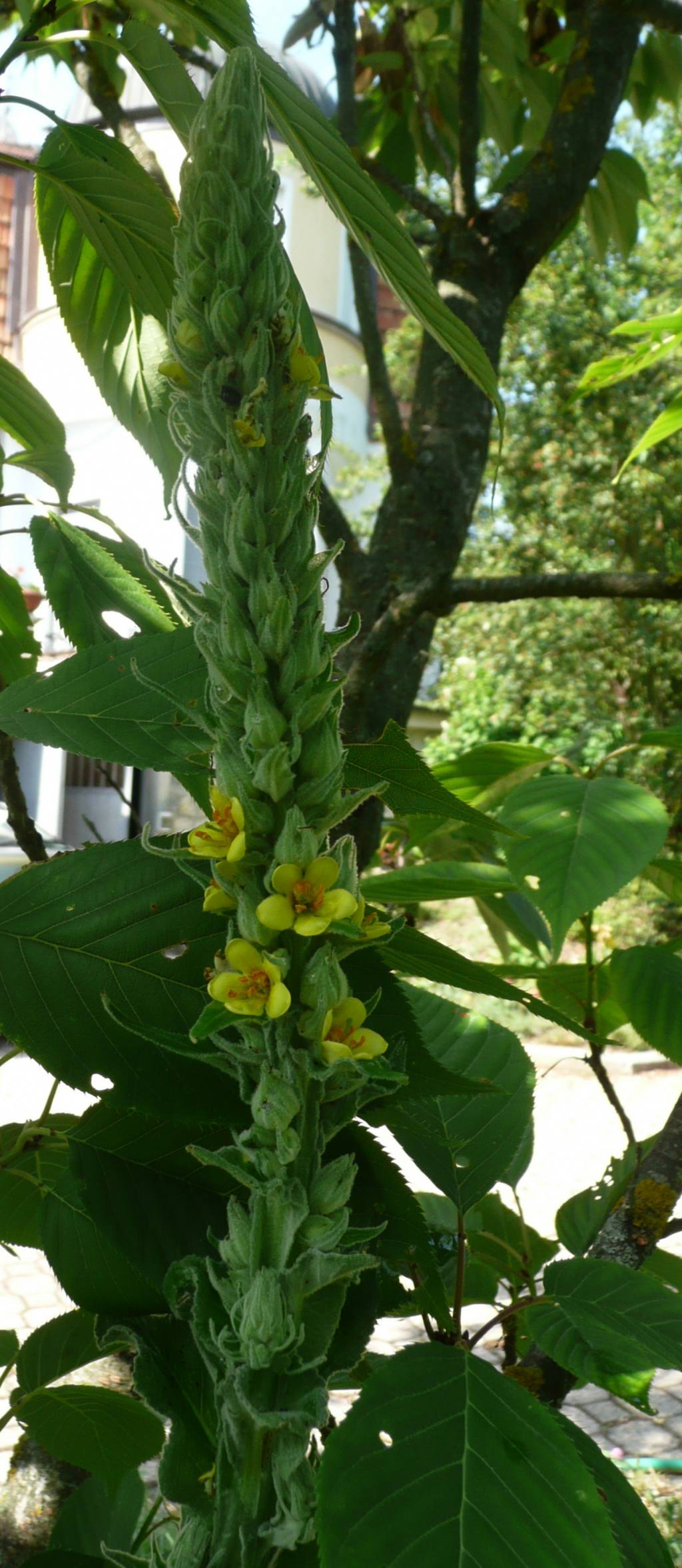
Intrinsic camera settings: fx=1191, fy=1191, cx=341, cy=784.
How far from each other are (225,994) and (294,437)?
0.65 ft

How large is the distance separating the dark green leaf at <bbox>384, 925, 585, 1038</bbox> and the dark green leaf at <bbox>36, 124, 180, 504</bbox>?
0.36m

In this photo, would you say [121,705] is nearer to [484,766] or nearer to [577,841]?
[577,841]

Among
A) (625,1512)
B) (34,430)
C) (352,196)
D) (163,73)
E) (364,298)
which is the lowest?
(625,1512)

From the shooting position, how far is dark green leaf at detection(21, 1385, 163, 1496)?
869 mm

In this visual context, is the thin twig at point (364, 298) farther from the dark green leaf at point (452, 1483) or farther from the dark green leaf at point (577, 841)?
the dark green leaf at point (452, 1483)

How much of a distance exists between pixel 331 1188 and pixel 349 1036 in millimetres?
50

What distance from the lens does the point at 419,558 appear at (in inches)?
84.9

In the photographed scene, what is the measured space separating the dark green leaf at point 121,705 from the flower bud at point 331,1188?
22 cm

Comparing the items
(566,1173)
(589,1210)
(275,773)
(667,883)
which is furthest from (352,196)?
(566,1173)

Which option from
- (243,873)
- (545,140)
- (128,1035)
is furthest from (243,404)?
(545,140)

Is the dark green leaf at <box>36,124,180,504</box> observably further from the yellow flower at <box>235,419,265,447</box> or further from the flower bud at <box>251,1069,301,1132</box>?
the flower bud at <box>251,1069,301,1132</box>

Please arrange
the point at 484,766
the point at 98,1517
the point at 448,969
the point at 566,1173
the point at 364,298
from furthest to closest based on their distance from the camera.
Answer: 1. the point at 566,1173
2. the point at 364,298
3. the point at 484,766
4. the point at 98,1517
5. the point at 448,969

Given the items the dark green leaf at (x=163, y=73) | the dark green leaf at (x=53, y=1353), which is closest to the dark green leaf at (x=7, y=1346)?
the dark green leaf at (x=53, y=1353)

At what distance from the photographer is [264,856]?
1.36ft
